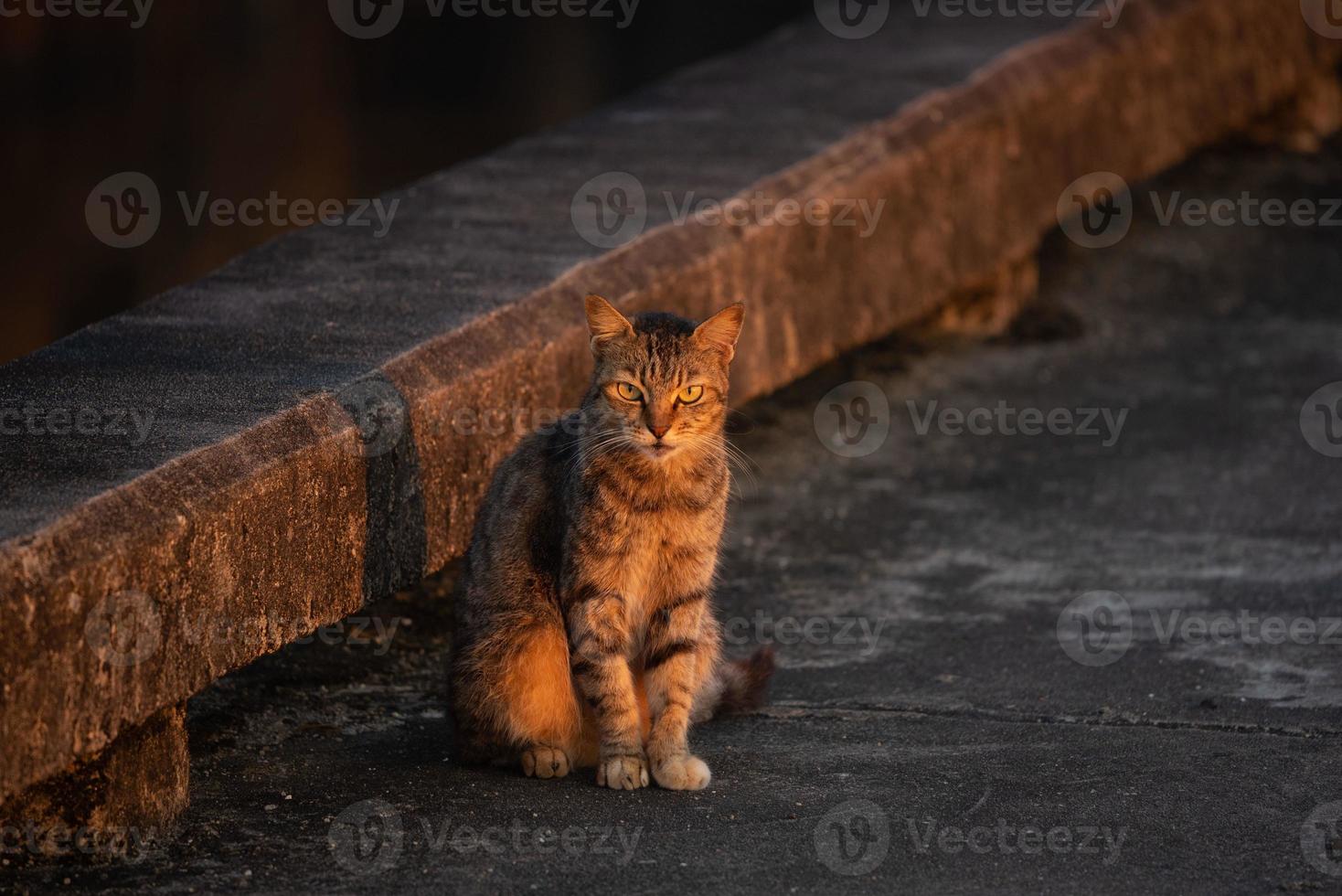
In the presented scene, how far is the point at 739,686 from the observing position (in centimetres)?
456

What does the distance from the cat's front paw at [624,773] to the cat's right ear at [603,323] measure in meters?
0.98

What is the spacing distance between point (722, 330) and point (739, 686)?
0.92 metres

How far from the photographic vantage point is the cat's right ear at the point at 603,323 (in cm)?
426

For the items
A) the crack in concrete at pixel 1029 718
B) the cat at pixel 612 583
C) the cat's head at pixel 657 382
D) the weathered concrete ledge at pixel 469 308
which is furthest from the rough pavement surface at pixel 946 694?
the cat's head at pixel 657 382

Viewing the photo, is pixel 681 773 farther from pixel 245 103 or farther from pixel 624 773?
pixel 245 103

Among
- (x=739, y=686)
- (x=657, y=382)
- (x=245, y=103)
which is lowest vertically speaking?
(x=739, y=686)

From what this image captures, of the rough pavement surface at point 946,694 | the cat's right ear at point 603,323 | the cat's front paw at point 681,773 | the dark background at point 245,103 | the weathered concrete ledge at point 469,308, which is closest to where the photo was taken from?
the weathered concrete ledge at point 469,308

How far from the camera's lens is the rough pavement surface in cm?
366

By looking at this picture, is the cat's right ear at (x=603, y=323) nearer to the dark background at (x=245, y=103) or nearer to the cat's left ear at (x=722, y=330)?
the cat's left ear at (x=722, y=330)

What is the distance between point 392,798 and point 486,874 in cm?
51

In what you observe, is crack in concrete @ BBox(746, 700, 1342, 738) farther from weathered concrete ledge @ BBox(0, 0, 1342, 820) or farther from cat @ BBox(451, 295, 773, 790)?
weathered concrete ledge @ BBox(0, 0, 1342, 820)


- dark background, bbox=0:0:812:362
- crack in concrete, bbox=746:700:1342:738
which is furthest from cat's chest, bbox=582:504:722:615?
dark background, bbox=0:0:812:362

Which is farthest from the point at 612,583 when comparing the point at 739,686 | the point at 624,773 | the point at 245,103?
the point at 245,103

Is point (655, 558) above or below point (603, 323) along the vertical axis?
below
